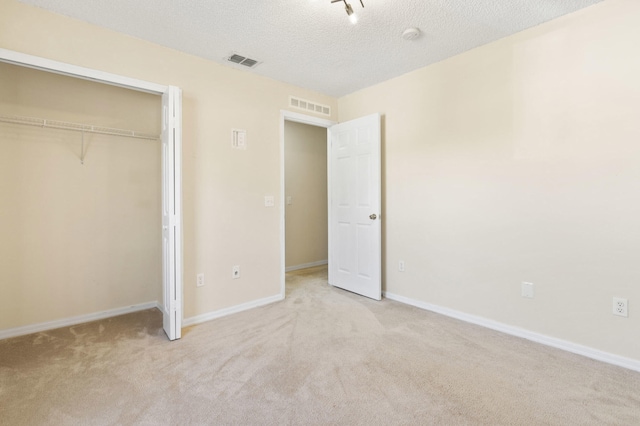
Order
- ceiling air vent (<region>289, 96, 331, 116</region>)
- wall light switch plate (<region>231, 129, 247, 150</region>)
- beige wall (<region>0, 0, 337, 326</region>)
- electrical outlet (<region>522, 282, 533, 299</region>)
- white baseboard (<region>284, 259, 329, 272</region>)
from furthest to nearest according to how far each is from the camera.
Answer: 1. white baseboard (<region>284, 259, 329, 272</region>)
2. ceiling air vent (<region>289, 96, 331, 116</region>)
3. wall light switch plate (<region>231, 129, 247, 150</region>)
4. electrical outlet (<region>522, 282, 533, 299</region>)
5. beige wall (<region>0, 0, 337, 326</region>)

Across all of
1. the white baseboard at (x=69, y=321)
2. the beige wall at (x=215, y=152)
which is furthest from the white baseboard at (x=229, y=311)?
the white baseboard at (x=69, y=321)

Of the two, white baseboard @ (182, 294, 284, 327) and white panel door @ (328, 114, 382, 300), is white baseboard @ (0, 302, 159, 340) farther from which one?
white panel door @ (328, 114, 382, 300)

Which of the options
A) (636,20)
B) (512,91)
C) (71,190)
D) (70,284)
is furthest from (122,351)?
(636,20)

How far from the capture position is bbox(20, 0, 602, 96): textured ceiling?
2.15 metres

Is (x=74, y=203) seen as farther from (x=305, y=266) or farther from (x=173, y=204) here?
(x=305, y=266)

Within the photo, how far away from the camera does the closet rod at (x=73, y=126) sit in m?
2.51

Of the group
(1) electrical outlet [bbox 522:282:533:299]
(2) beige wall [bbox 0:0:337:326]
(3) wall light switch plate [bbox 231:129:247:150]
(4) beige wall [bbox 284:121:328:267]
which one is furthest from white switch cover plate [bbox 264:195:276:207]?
(1) electrical outlet [bbox 522:282:533:299]

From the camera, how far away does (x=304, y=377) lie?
198 cm

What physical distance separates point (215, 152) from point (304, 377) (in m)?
2.18

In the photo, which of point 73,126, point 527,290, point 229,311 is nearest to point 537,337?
point 527,290

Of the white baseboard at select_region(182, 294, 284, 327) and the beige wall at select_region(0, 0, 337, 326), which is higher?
the beige wall at select_region(0, 0, 337, 326)

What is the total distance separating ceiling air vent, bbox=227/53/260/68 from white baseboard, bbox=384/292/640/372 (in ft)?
9.74

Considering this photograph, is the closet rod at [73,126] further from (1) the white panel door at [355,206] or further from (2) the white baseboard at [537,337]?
(2) the white baseboard at [537,337]

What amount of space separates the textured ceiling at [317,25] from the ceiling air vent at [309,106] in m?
0.53
